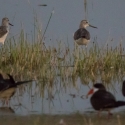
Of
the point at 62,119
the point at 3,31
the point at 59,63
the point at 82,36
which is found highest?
the point at 3,31

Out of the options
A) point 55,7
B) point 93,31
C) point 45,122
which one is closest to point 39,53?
point 45,122

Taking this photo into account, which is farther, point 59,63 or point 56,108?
point 59,63

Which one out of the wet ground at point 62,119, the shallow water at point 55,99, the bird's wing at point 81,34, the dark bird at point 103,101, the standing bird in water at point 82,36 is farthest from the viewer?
the bird's wing at point 81,34

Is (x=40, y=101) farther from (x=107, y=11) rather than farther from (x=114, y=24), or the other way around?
(x=107, y=11)

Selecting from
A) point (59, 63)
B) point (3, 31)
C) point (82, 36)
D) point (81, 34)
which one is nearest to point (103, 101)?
point (59, 63)

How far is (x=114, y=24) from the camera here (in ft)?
50.7

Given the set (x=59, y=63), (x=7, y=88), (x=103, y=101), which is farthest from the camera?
(x=59, y=63)

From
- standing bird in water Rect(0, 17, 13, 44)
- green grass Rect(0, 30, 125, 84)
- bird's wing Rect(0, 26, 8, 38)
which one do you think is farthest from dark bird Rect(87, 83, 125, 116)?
bird's wing Rect(0, 26, 8, 38)

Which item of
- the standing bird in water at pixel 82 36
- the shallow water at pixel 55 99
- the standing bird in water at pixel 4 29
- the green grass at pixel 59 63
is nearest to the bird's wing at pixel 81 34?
the standing bird in water at pixel 82 36

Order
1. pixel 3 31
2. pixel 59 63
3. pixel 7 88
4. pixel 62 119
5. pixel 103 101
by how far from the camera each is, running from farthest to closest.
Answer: pixel 3 31
pixel 59 63
pixel 7 88
pixel 103 101
pixel 62 119

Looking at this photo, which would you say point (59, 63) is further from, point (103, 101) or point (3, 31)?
point (3, 31)

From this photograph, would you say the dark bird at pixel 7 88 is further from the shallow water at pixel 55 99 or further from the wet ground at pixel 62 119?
the wet ground at pixel 62 119

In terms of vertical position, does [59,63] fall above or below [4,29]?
below

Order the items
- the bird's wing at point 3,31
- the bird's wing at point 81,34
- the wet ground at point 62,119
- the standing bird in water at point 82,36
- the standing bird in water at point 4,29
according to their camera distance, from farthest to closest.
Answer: the bird's wing at point 3,31, the standing bird in water at point 4,29, the bird's wing at point 81,34, the standing bird in water at point 82,36, the wet ground at point 62,119
